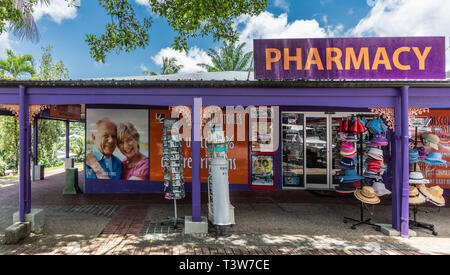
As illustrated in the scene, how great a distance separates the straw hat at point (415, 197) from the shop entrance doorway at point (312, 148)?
3122mm

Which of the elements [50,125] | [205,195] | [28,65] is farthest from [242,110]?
[28,65]

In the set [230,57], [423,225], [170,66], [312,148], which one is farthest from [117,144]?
[170,66]

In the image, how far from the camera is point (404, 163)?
4.61 metres

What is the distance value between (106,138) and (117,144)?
386 millimetres

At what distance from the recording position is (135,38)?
8219 mm

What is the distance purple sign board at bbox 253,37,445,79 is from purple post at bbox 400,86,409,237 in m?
0.57

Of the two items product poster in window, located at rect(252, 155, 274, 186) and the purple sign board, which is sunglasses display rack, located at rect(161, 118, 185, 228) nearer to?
the purple sign board

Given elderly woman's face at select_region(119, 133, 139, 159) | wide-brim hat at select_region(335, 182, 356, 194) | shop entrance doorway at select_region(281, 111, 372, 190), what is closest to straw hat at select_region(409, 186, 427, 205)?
wide-brim hat at select_region(335, 182, 356, 194)

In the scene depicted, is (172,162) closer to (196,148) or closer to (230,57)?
(196,148)

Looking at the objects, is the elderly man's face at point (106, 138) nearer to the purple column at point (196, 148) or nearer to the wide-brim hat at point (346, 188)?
the purple column at point (196, 148)

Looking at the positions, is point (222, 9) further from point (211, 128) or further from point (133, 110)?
point (211, 128)

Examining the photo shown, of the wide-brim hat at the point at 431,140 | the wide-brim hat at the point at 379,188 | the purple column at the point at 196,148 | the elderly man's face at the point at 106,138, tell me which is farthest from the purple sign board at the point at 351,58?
the elderly man's face at the point at 106,138

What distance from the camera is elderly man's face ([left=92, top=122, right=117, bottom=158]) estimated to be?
785 centimetres

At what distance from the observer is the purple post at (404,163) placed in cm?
457
